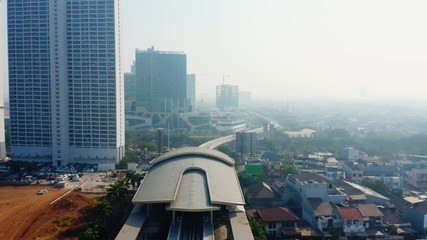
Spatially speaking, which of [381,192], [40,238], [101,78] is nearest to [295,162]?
[381,192]

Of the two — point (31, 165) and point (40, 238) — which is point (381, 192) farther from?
point (31, 165)

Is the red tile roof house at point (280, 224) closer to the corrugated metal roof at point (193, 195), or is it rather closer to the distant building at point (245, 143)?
the corrugated metal roof at point (193, 195)

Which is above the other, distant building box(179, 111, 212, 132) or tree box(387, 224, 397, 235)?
distant building box(179, 111, 212, 132)

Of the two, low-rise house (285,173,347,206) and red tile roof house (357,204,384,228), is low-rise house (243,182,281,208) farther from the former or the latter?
red tile roof house (357,204,384,228)

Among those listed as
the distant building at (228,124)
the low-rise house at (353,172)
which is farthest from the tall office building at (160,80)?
the low-rise house at (353,172)

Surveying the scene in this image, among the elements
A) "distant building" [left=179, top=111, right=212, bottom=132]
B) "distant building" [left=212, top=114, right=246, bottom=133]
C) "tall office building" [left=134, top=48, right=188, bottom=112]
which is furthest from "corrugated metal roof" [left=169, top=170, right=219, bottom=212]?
"distant building" [left=212, top=114, right=246, bottom=133]

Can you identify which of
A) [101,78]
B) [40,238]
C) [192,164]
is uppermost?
[101,78]
